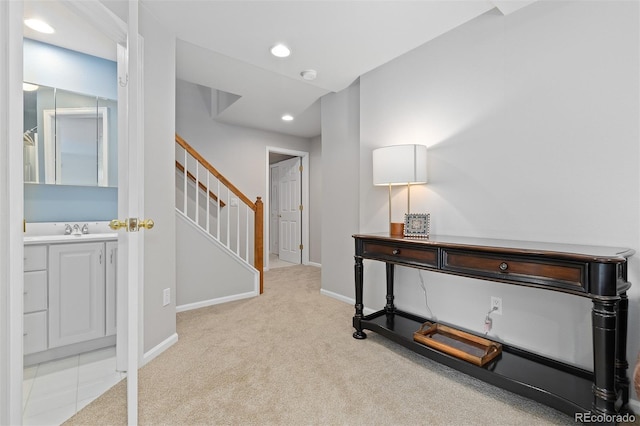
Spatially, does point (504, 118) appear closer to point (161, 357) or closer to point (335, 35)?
point (335, 35)

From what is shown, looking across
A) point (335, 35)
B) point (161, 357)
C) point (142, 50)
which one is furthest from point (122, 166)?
point (335, 35)

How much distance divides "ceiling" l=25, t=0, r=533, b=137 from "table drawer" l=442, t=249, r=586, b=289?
1527 millimetres

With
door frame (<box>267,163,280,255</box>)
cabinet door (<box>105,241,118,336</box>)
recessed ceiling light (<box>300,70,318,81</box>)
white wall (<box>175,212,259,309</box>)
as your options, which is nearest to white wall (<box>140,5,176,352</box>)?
cabinet door (<box>105,241,118,336</box>)

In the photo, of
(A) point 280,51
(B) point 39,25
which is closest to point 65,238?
(B) point 39,25

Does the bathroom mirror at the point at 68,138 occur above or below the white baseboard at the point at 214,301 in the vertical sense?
above

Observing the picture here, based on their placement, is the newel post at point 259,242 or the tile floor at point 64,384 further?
the newel post at point 259,242

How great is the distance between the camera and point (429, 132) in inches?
90.5

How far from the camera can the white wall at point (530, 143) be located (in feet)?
4.84

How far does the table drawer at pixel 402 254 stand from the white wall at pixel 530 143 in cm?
43

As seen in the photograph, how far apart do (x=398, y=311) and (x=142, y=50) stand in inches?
106

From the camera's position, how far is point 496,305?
6.27ft

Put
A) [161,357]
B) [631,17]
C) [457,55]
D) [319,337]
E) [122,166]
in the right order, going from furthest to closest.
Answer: [319,337], [457,55], [161,357], [122,166], [631,17]

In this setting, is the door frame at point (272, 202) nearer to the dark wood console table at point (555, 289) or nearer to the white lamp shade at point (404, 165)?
the white lamp shade at point (404, 165)

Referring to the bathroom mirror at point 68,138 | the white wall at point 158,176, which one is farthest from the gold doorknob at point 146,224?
the bathroom mirror at point 68,138
